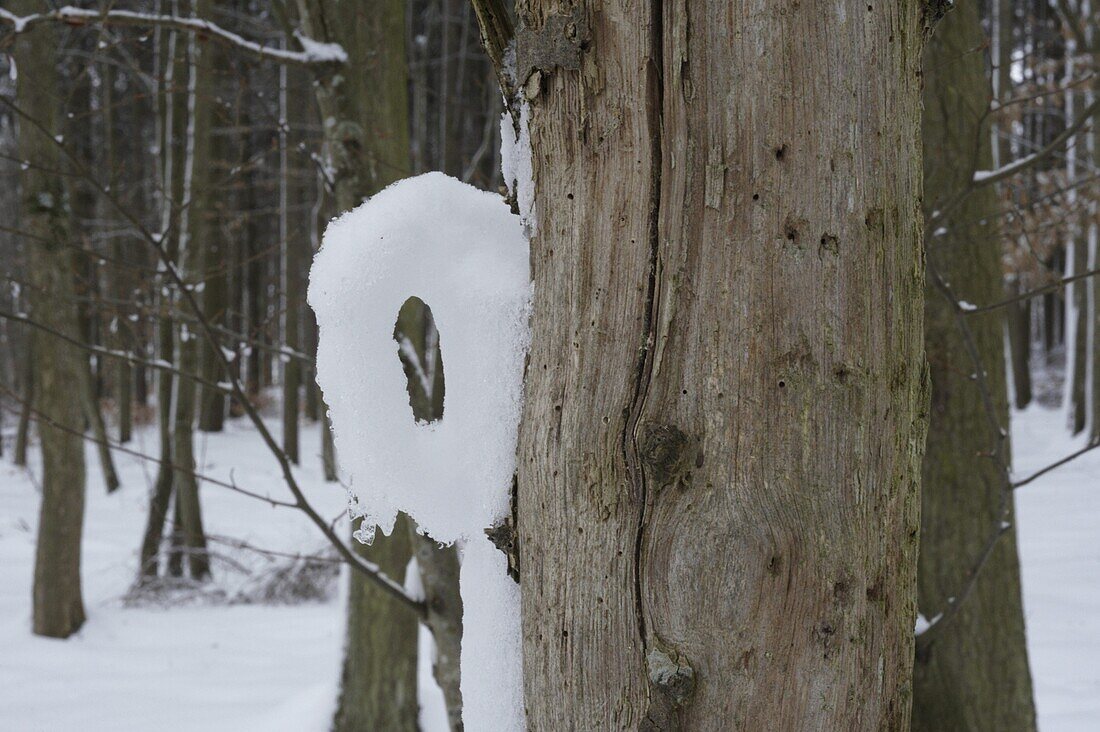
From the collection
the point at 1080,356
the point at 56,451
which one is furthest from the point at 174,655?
the point at 1080,356

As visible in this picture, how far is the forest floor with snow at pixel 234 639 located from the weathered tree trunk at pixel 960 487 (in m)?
1.56

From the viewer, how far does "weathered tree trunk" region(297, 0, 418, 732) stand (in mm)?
2924

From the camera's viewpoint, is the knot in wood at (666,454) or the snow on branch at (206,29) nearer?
the knot in wood at (666,454)

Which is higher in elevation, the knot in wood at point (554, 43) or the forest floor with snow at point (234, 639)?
the knot in wood at point (554, 43)

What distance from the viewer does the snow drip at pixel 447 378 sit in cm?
117

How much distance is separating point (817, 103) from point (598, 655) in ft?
2.17

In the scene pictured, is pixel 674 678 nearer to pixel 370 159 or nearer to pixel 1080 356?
pixel 370 159

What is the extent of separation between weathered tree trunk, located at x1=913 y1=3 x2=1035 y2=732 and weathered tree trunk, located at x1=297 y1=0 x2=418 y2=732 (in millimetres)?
1874

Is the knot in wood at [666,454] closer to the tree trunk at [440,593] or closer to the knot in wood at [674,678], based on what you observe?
the knot in wood at [674,678]

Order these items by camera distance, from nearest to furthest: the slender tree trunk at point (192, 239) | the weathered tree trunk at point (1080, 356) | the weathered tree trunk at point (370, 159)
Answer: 1. the weathered tree trunk at point (370, 159)
2. the slender tree trunk at point (192, 239)
3. the weathered tree trunk at point (1080, 356)

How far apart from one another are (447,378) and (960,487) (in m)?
2.24

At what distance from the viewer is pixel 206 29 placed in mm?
A: 2805

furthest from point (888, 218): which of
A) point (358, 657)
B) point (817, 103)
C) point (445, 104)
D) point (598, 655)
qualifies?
point (445, 104)

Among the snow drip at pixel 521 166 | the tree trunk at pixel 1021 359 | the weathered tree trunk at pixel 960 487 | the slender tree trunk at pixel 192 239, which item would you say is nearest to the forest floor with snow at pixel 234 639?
the slender tree trunk at pixel 192 239
